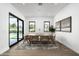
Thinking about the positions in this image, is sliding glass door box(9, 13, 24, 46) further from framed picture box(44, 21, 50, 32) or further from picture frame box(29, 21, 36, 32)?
framed picture box(44, 21, 50, 32)

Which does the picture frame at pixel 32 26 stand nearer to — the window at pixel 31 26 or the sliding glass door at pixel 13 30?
the window at pixel 31 26

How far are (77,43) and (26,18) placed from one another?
6191 millimetres

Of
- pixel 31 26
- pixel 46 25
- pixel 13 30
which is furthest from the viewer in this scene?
pixel 31 26

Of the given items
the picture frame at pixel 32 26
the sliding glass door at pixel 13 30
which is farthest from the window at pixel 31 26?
the sliding glass door at pixel 13 30

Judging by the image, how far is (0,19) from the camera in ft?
11.6

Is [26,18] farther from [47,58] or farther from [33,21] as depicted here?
[47,58]

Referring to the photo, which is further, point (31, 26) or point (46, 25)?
point (31, 26)

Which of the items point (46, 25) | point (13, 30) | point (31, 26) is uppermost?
point (46, 25)

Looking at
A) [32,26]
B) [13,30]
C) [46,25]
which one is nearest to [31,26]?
[32,26]

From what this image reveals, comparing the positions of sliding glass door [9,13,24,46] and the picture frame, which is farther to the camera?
the picture frame

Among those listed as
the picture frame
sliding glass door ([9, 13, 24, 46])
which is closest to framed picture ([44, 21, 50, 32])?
the picture frame

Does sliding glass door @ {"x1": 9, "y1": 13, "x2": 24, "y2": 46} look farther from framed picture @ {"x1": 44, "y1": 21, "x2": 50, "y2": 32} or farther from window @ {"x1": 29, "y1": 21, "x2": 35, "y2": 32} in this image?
framed picture @ {"x1": 44, "y1": 21, "x2": 50, "y2": 32}

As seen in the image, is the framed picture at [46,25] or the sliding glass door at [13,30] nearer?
the sliding glass door at [13,30]

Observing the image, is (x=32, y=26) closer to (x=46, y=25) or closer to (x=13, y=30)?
(x=46, y=25)
